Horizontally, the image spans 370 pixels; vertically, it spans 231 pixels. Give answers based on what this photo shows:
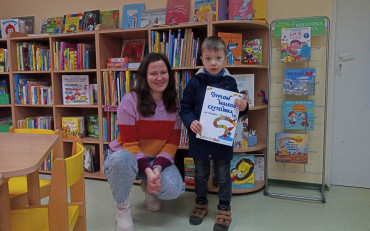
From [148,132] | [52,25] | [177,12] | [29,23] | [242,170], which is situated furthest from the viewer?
[29,23]

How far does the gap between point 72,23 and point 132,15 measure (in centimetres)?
68

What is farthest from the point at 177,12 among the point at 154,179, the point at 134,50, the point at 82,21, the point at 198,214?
the point at 198,214

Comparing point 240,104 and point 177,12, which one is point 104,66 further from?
point 240,104

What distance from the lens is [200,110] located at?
1921 millimetres

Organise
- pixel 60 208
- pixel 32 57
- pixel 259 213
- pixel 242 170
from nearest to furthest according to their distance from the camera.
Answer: pixel 60 208 < pixel 259 213 < pixel 242 170 < pixel 32 57

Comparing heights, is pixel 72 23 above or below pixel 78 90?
above

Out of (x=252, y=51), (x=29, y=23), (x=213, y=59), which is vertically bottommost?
(x=213, y=59)

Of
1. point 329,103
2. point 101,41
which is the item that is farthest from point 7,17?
point 329,103

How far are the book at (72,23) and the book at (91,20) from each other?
0.07m

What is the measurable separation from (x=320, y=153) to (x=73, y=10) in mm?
2852

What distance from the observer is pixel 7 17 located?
3518 mm

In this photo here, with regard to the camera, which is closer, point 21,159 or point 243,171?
point 21,159

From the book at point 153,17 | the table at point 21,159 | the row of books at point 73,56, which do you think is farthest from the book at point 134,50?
the table at point 21,159

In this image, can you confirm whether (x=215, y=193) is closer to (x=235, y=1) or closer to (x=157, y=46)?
(x=157, y=46)
